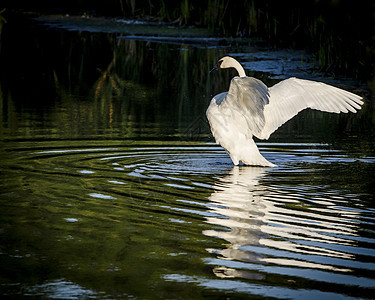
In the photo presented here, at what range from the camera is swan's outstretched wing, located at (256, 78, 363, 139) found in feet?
28.3

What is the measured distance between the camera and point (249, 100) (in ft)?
25.5

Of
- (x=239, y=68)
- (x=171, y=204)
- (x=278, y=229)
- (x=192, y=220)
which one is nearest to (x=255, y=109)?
(x=239, y=68)

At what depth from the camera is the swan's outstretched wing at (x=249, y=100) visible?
7324 mm

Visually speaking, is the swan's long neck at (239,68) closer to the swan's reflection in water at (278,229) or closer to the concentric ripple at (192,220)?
the concentric ripple at (192,220)

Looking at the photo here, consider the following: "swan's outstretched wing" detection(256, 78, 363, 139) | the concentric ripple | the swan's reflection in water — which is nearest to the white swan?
"swan's outstretched wing" detection(256, 78, 363, 139)

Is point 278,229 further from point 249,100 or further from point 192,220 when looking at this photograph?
point 249,100

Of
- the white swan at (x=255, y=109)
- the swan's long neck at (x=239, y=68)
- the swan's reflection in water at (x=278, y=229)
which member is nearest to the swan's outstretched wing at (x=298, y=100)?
the white swan at (x=255, y=109)

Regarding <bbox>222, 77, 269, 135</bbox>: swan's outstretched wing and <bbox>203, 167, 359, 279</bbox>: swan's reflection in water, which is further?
<bbox>222, 77, 269, 135</bbox>: swan's outstretched wing

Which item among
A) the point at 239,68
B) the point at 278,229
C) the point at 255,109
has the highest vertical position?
the point at 239,68

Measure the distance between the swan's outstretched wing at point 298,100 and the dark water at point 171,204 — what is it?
0.52 metres

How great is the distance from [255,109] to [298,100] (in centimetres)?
97

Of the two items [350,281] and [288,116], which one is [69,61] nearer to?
[288,116]

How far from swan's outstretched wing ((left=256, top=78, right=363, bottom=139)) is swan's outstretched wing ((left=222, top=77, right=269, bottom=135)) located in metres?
0.43

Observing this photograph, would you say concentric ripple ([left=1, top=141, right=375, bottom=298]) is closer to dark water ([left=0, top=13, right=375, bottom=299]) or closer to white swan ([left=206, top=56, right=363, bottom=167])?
dark water ([left=0, top=13, right=375, bottom=299])
